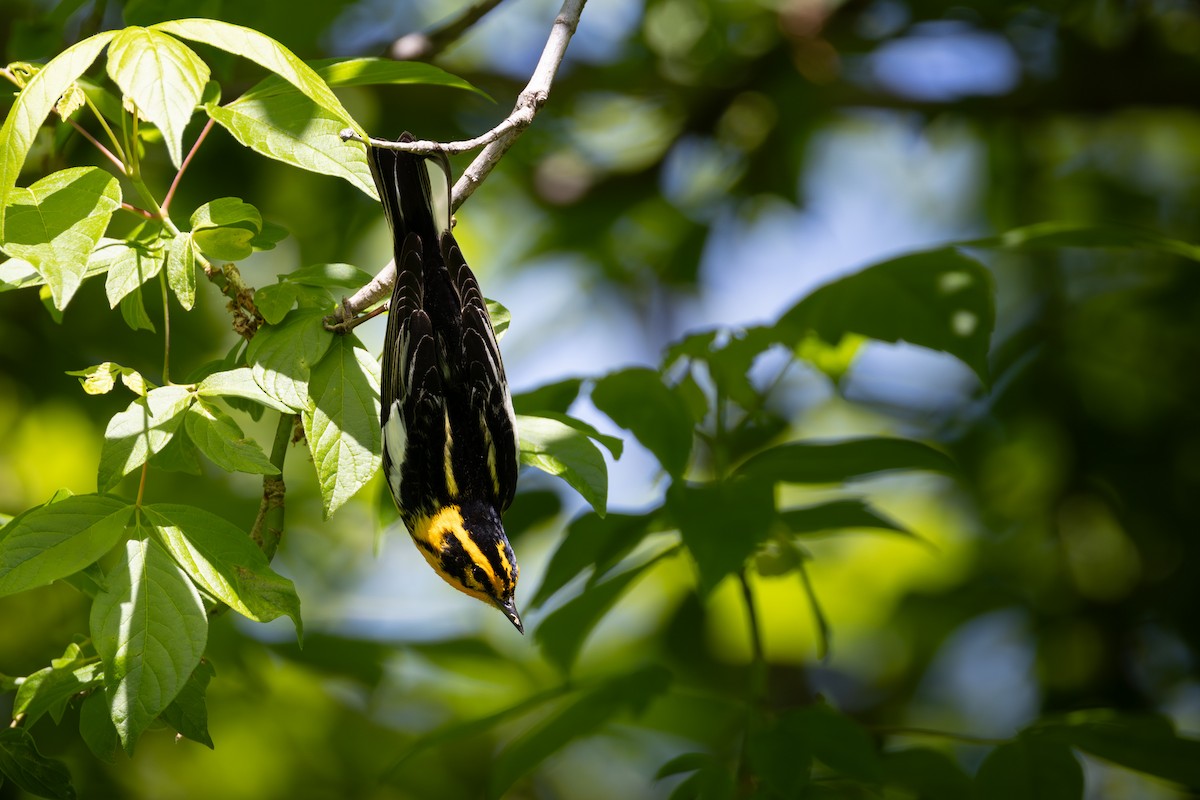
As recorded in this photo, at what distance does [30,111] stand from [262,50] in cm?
36

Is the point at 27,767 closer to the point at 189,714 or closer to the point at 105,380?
the point at 189,714

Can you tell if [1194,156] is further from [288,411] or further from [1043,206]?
[288,411]

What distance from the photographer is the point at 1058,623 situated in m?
5.09

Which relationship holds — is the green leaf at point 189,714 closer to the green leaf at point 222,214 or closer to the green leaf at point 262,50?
the green leaf at point 222,214

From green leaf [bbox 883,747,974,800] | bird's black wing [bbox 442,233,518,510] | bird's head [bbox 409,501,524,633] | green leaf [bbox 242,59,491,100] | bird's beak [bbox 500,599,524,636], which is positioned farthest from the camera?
bird's beak [bbox 500,599,524,636]

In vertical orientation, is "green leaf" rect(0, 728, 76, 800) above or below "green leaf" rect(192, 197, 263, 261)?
below

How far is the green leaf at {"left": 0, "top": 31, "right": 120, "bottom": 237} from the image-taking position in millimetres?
1580

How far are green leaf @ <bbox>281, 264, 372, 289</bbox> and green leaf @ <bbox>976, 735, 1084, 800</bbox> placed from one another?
1.86 metres

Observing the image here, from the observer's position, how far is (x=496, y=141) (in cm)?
213

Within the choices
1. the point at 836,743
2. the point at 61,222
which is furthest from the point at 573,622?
the point at 61,222

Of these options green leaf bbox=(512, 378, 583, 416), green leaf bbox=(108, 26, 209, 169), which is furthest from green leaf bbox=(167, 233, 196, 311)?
green leaf bbox=(512, 378, 583, 416)

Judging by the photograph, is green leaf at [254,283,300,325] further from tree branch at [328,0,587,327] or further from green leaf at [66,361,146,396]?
green leaf at [66,361,146,396]

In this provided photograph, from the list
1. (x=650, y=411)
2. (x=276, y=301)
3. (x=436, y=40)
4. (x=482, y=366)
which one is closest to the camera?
(x=276, y=301)

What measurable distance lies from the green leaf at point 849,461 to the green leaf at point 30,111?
5.60 feet
